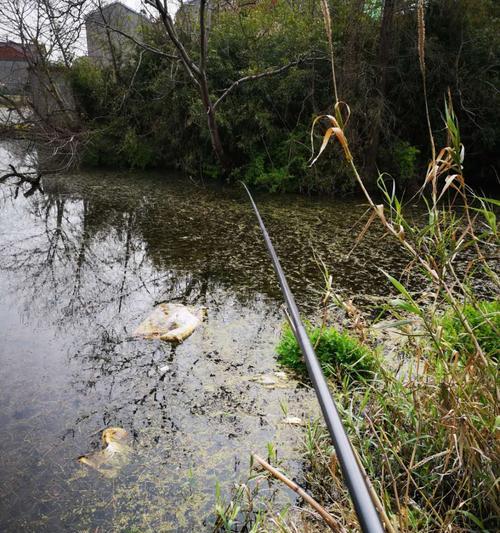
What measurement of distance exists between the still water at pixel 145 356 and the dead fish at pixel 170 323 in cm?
7

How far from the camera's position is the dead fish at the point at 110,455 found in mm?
1657

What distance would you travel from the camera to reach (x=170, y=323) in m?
2.75

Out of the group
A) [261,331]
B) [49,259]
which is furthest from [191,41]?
[261,331]

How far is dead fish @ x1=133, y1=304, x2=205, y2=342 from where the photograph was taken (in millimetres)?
2613

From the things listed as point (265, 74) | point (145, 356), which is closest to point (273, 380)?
point (145, 356)

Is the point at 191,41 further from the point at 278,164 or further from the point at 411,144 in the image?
the point at 411,144

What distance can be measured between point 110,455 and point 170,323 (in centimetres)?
109

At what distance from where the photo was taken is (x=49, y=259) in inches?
157

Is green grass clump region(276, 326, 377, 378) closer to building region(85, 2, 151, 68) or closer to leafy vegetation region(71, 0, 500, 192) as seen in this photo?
leafy vegetation region(71, 0, 500, 192)

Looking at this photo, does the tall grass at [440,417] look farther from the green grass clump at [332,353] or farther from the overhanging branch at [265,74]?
the overhanging branch at [265,74]

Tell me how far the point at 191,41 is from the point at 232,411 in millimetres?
7027

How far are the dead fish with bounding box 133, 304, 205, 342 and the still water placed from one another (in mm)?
70

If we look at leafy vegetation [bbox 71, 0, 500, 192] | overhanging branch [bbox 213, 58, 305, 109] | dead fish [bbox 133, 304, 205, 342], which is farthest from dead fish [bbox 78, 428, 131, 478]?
overhanging branch [bbox 213, 58, 305, 109]

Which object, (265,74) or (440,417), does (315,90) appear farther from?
(440,417)
